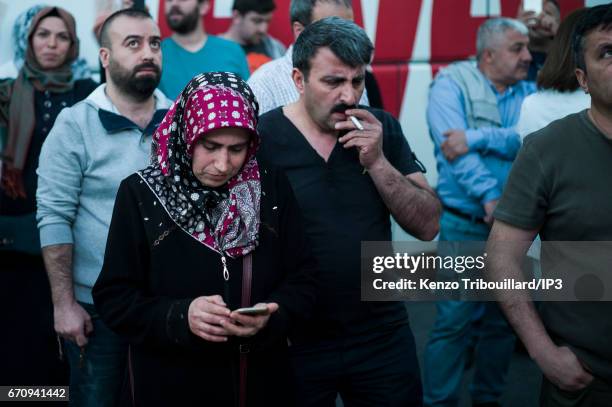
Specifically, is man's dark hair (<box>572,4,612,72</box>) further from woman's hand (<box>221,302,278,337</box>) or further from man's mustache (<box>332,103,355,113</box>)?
woman's hand (<box>221,302,278,337</box>)

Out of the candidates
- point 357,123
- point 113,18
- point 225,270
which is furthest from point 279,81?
point 225,270

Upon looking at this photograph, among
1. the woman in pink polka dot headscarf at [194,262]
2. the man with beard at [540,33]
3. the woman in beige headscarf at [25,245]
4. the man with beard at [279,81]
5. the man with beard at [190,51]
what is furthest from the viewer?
the man with beard at [540,33]

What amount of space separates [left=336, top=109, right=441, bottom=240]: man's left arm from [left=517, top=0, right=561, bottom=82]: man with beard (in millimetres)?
2969

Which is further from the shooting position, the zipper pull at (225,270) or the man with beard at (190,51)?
the man with beard at (190,51)

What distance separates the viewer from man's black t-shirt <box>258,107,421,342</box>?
3.09 meters

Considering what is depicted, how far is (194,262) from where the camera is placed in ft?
8.44

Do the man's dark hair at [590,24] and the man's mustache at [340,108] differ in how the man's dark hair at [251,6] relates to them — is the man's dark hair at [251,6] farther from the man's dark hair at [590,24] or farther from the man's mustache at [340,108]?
the man's dark hair at [590,24]

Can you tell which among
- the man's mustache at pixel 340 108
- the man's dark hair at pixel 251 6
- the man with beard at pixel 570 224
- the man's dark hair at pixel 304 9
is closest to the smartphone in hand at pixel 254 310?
the man with beard at pixel 570 224

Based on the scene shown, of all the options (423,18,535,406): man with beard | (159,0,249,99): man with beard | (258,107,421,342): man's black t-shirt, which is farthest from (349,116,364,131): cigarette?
(159,0,249,99): man with beard

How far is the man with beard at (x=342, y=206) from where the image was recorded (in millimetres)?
3084

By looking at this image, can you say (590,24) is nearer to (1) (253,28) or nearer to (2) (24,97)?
(2) (24,97)

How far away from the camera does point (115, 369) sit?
11.3 feet

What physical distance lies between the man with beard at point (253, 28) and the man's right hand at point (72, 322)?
2710 millimetres

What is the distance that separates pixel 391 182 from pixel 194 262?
831mm
